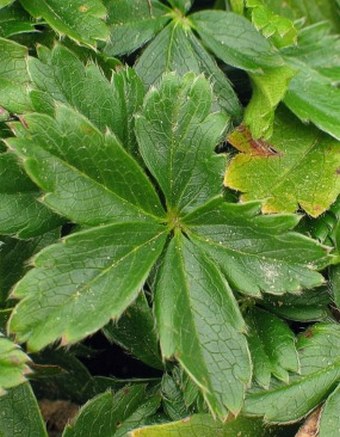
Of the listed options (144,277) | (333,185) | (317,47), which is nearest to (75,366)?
(144,277)

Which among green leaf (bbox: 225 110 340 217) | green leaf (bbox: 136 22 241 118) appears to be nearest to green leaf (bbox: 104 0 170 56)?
green leaf (bbox: 136 22 241 118)

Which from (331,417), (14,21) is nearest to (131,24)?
(14,21)

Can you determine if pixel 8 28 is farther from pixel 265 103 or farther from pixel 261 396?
pixel 261 396

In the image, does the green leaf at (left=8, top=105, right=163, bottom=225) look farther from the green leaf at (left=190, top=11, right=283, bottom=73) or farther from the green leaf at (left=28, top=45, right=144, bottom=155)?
the green leaf at (left=190, top=11, right=283, bottom=73)

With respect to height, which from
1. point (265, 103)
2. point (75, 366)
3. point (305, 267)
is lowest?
point (75, 366)

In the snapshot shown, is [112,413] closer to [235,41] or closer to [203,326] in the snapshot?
[203,326]

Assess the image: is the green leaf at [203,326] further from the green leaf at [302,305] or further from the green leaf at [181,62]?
the green leaf at [181,62]
